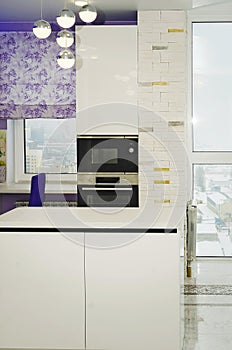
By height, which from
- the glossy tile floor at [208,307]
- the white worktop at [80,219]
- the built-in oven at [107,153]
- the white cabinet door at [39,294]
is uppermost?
the built-in oven at [107,153]

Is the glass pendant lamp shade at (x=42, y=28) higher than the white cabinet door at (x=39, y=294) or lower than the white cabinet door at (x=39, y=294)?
higher

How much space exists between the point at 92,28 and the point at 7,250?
2.77m

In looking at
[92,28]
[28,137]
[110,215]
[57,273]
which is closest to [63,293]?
[57,273]

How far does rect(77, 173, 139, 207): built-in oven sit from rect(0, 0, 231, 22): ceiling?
1.58 metres

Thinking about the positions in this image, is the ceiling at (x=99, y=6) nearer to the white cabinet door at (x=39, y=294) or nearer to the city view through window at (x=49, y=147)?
the city view through window at (x=49, y=147)

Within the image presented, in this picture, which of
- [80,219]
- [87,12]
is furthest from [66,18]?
[80,219]

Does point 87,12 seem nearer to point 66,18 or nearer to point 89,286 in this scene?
point 66,18

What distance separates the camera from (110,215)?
11.2ft

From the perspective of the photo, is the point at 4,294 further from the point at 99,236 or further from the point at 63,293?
the point at 99,236

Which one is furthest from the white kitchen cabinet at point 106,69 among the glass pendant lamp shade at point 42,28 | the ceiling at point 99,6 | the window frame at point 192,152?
the glass pendant lamp shade at point 42,28

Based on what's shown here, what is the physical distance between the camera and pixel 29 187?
225 inches

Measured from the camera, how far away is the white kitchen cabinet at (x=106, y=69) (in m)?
5.12

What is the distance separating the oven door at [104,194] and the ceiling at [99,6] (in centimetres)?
169

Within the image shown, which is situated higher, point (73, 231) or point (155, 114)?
point (155, 114)
